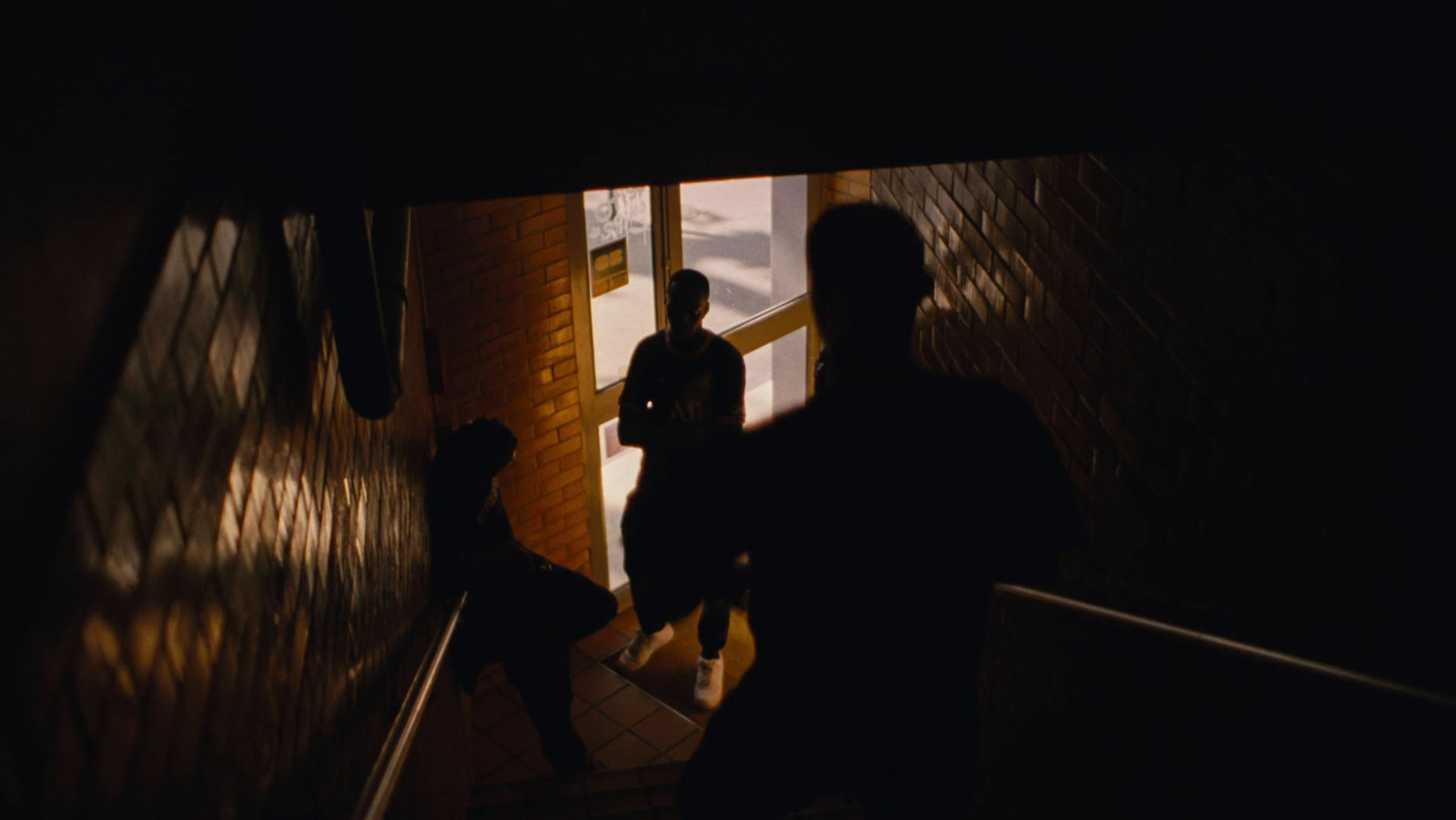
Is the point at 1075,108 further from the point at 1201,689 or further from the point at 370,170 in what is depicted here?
the point at 370,170

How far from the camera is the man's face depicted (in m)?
4.50

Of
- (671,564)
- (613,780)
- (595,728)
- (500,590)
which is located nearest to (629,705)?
(595,728)

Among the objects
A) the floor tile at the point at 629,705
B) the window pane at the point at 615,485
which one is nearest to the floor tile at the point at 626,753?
the floor tile at the point at 629,705

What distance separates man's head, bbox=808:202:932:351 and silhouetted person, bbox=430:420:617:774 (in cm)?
209

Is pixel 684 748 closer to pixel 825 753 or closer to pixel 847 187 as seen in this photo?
pixel 825 753

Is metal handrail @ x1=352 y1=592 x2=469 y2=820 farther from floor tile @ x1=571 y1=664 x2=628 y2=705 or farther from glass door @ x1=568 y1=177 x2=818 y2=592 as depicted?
floor tile @ x1=571 y1=664 x2=628 y2=705

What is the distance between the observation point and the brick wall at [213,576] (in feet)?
3.13

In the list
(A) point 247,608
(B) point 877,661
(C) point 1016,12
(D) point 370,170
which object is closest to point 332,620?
(A) point 247,608

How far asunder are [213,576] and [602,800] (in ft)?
9.85

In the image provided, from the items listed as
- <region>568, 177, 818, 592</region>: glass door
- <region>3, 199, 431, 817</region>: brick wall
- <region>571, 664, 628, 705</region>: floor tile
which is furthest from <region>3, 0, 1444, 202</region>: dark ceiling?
<region>571, 664, 628, 705</region>: floor tile

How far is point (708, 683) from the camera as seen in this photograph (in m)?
5.31

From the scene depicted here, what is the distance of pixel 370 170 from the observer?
6.87ft

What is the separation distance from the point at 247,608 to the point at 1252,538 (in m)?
1.86

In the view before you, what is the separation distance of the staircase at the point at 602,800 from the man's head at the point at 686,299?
5.94 ft
